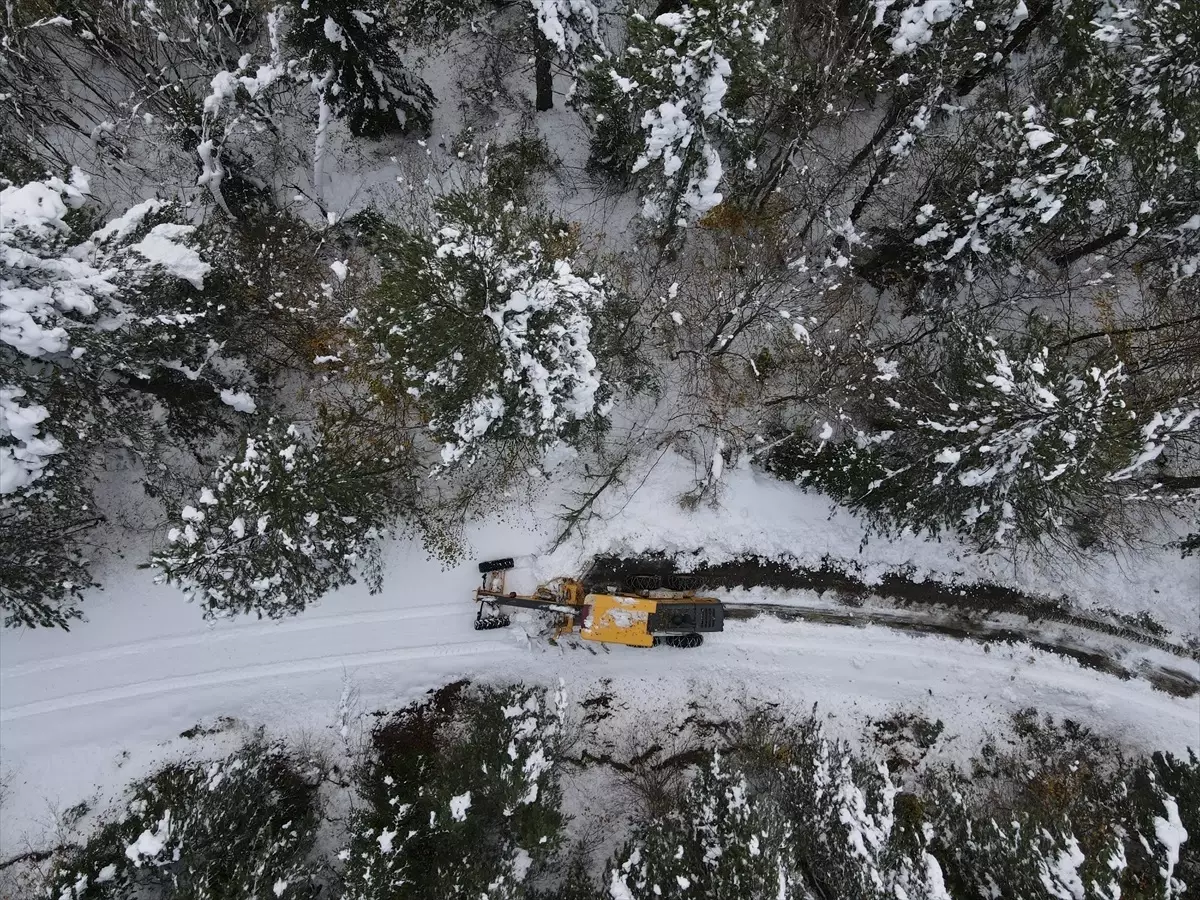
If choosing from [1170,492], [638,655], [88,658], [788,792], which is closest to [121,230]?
[88,658]

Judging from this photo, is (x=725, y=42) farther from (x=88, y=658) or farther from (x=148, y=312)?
(x=88, y=658)

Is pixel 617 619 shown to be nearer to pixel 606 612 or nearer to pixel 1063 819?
pixel 606 612

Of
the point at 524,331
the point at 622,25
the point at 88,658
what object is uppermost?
the point at 622,25

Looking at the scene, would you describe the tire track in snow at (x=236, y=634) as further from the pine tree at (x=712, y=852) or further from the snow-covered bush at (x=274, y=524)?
the pine tree at (x=712, y=852)

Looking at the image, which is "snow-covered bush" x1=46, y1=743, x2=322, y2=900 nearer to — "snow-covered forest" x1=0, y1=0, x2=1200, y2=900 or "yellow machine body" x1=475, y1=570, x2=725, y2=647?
"snow-covered forest" x1=0, y1=0, x2=1200, y2=900

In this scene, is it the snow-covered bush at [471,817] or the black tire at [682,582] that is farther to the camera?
the black tire at [682,582]

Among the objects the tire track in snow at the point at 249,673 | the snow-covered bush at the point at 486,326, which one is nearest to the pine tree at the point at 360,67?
the snow-covered bush at the point at 486,326
